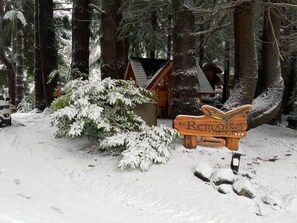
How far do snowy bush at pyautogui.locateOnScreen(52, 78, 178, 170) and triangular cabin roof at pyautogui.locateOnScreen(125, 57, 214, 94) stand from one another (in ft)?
17.4

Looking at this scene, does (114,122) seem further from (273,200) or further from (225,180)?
(273,200)

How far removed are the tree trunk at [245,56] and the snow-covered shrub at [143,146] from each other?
2.07 metres

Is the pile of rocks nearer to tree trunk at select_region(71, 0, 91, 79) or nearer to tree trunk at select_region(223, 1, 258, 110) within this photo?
tree trunk at select_region(223, 1, 258, 110)

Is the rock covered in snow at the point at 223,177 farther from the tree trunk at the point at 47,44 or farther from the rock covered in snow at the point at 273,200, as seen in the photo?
the tree trunk at the point at 47,44

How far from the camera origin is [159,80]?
13133mm

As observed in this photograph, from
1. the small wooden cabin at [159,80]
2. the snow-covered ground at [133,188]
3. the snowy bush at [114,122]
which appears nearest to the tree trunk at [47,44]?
the small wooden cabin at [159,80]

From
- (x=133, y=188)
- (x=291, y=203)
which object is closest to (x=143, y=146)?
(x=133, y=188)

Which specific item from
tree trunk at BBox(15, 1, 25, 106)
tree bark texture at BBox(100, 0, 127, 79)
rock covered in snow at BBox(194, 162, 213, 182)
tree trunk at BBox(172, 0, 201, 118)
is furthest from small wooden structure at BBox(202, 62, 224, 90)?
rock covered in snow at BBox(194, 162, 213, 182)

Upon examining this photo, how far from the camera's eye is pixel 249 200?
5.23 m

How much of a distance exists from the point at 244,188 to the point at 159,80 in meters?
8.27

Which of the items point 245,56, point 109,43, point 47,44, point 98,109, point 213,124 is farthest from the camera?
point 47,44

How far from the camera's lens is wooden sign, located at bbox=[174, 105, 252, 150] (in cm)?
695

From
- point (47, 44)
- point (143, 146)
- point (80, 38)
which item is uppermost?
point (80, 38)

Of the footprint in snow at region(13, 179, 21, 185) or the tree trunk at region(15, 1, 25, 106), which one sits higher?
the tree trunk at region(15, 1, 25, 106)
